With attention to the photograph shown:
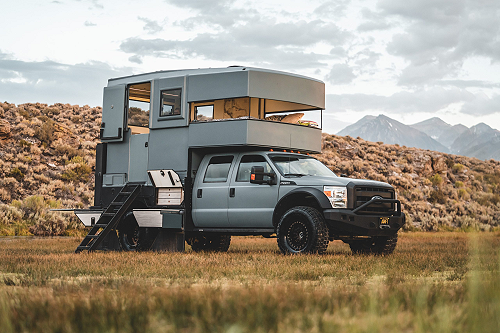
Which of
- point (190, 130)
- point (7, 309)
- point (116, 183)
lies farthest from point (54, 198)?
point (7, 309)

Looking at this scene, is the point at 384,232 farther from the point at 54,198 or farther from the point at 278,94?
the point at 54,198

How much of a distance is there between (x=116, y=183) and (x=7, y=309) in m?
11.1

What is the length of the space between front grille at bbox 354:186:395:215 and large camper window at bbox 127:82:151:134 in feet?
20.3

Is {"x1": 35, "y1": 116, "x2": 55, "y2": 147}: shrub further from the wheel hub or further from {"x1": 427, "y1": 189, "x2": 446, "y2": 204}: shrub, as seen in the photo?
the wheel hub

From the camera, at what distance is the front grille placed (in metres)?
11.7

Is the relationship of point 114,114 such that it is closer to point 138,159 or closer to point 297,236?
point 138,159

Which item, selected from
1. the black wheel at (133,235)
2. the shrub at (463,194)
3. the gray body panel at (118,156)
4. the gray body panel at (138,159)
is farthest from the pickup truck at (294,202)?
the shrub at (463,194)

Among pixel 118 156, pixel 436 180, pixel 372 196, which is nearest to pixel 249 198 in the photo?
pixel 372 196

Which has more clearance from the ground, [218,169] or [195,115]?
[195,115]

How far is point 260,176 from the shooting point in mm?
12023

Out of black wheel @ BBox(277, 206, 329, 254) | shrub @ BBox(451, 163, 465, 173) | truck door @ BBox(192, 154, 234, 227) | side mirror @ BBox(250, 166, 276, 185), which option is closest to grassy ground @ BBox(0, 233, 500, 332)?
black wheel @ BBox(277, 206, 329, 254)

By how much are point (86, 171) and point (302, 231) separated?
83.3ft

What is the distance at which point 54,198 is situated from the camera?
104 ft

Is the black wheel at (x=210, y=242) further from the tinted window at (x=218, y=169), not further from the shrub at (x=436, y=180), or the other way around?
the shrub at (x=436, y=180)
